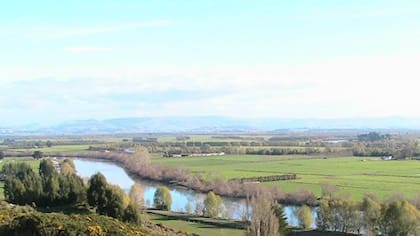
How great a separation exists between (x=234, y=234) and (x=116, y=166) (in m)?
60.5

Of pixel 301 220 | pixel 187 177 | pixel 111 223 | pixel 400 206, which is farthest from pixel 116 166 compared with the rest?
pixel 111 223

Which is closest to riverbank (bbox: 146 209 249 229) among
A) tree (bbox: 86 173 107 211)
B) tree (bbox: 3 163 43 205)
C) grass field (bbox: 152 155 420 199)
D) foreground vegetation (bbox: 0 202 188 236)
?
tree (bbox: 86 173 107 211)

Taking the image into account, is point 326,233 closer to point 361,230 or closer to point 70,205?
point 361,230

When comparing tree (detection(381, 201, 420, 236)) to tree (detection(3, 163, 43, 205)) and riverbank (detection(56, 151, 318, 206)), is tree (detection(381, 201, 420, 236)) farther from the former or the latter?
tree (detection(3, 163, 43, 205))

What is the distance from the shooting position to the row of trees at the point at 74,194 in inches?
1524

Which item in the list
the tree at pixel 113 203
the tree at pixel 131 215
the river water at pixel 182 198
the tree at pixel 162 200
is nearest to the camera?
the tree at pixel 131 215

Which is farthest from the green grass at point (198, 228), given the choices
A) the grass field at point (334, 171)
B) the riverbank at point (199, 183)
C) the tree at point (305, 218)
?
the grass field at point (334, 171)

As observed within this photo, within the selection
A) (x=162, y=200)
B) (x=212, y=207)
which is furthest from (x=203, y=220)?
(x=162, y=200)

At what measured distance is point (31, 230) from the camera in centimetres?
1822

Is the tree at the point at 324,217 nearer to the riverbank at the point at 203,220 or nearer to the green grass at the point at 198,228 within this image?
the riverbank at the point at 203,220

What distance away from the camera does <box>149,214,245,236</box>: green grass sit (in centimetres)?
3681

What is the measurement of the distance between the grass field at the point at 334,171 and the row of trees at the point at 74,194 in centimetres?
2223

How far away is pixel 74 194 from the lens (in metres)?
44.1

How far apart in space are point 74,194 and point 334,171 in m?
39.2
